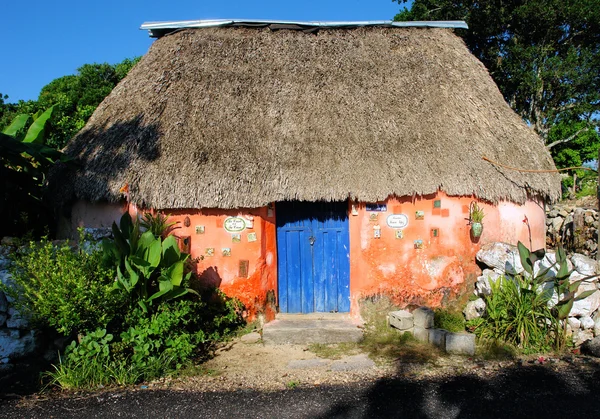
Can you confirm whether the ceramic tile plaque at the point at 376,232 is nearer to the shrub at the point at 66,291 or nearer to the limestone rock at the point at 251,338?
the limestone rock at the point at 251,338

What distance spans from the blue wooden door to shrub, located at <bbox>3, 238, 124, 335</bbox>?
2578 mm

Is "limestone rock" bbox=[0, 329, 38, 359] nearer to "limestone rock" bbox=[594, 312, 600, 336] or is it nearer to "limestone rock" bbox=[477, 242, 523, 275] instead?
"limestone rock" bbox=[477, 242, 523, 275]

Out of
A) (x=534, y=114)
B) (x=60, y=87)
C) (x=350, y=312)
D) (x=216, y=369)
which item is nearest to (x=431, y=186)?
(x=350, y=312)

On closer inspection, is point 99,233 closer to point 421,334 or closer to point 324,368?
point 324,368

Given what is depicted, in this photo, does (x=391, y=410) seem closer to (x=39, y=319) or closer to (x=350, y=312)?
(x=350, y=312)

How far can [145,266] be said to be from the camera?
521cm

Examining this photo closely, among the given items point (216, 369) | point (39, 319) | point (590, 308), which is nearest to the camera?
point (39, 319)

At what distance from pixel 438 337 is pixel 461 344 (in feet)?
1.03

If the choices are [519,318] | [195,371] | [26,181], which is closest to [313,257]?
[195,371]

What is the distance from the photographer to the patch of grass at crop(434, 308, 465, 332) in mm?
6507

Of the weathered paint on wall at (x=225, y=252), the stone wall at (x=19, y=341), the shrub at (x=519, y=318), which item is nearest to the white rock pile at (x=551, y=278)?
the shrub at (x=519, y=318)

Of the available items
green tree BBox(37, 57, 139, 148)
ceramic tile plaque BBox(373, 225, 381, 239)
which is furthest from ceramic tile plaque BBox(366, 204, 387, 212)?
green tree BBox(37, 57, 139, 148)

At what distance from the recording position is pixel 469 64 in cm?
831

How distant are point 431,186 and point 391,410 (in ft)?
10.4
